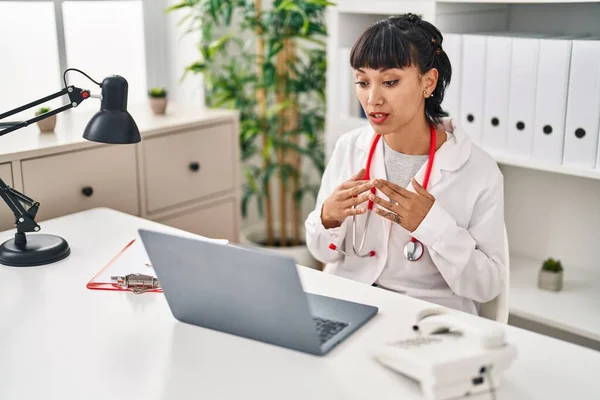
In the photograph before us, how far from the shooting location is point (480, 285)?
162 cm

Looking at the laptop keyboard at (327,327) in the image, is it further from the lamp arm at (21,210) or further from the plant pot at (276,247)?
the plant pot at (276,247)

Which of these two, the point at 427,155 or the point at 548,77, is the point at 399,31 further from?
the point at 548,77

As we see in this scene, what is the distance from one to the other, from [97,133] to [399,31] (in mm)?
693

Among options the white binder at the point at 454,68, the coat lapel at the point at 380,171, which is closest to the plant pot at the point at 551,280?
the white binder at the point at 454,68

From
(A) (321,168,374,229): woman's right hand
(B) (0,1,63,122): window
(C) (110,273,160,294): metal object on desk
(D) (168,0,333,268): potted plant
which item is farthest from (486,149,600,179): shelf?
(B) (0,1,63,122): window

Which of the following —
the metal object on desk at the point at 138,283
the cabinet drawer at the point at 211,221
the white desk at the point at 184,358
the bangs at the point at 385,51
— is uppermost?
the bangs at the point at 385,51

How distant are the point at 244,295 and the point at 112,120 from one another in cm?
57

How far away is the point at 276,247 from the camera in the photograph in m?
3.21

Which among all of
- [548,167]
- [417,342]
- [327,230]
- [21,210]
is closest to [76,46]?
[21,210]

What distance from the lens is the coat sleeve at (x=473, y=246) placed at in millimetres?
1558

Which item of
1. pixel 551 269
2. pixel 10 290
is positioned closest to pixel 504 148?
pixel 551 269

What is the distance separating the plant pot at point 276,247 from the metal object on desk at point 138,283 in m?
1.61

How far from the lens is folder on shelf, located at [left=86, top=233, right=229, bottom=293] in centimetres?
149

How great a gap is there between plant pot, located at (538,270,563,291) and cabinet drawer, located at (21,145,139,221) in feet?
4.30
